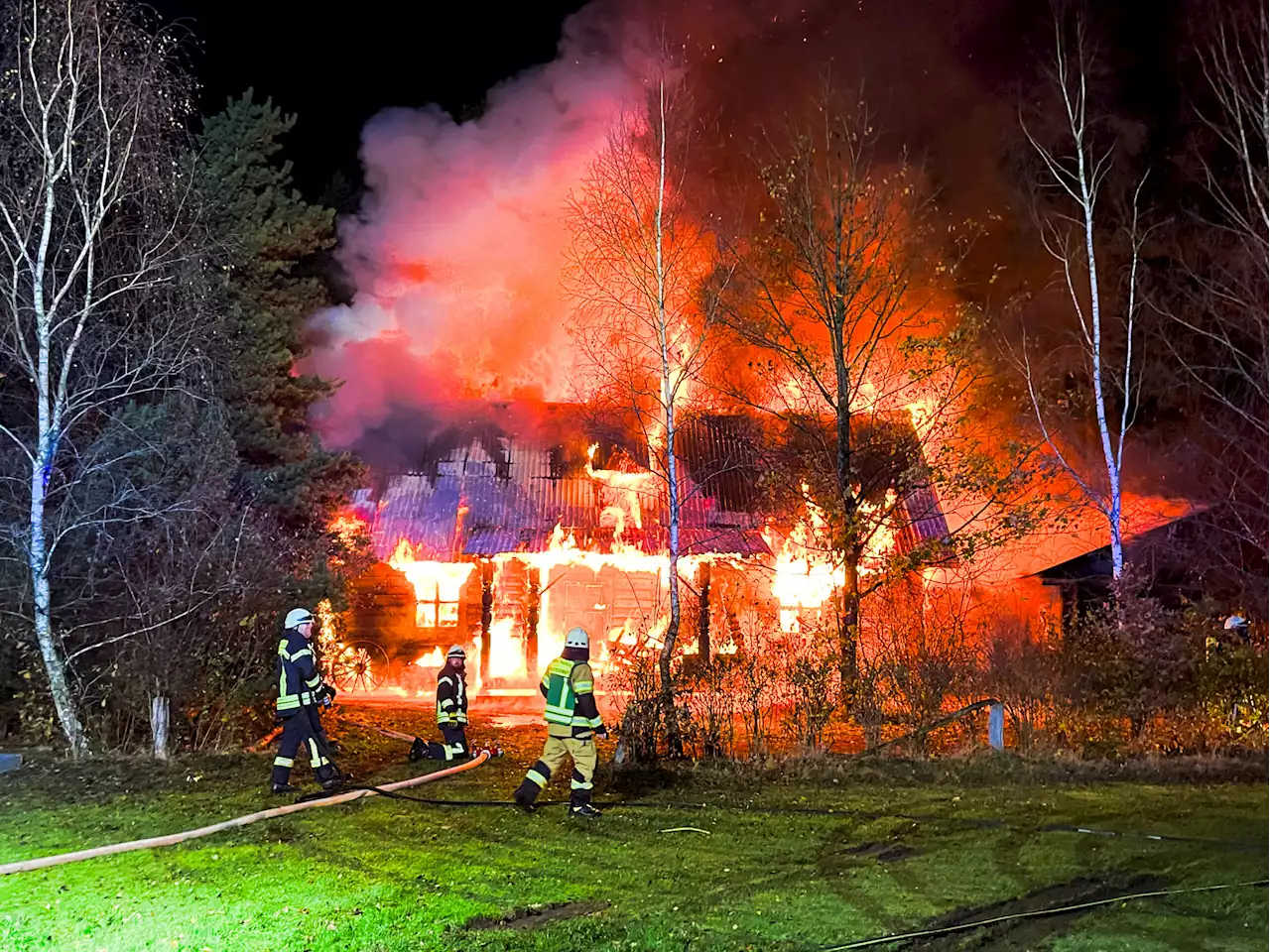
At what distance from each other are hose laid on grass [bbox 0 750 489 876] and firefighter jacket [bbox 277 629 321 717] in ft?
3.34

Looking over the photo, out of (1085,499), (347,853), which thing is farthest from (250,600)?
(1085,499)

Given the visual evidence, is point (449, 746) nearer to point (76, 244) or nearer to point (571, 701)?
point (571, 701)

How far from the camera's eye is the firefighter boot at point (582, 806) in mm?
8578

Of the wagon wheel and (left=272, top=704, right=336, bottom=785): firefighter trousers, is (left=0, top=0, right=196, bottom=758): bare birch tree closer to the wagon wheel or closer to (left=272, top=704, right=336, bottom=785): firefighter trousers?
(left=272, top=704, right=336, bottom=785): firefighter trousers

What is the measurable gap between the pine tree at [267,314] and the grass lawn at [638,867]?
7.02 meters

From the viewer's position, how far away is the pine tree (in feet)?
52.5

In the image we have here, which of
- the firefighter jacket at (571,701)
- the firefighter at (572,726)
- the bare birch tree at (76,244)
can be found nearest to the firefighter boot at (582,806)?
the firefighter at (572,726)

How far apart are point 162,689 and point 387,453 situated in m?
11.5

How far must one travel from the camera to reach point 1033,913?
5.97 m

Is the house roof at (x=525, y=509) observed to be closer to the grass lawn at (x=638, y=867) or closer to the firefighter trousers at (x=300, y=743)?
the grass lawn at (x=638, y=867)

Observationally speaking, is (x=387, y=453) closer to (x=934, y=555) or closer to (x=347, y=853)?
(x=934, y=555)

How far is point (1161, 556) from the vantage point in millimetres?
19969

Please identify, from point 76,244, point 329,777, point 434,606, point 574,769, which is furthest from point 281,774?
point 434,606

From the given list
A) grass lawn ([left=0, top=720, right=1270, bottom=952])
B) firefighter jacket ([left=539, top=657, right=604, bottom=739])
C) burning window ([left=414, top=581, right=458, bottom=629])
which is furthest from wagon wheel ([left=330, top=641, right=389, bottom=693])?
firefighter jacket ([left=539, top=657, right=604, bottom=739])
